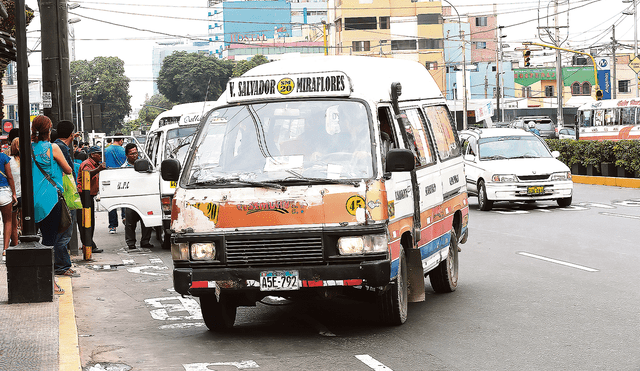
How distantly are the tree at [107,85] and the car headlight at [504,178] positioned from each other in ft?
335

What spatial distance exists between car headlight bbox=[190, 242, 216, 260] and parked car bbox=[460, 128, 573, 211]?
42.6ft

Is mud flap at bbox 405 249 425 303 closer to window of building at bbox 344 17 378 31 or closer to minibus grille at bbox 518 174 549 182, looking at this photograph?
minibus grille at bbox 518 174 549 182

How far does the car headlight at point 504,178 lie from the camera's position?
1925cm

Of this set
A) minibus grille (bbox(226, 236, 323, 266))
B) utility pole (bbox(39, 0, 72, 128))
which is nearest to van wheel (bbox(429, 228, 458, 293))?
minibus grille (bbox(226, 236, 323, 266))

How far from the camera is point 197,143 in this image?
7.84 metres

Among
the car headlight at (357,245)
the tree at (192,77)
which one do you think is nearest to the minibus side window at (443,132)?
the car headlight at (357,245)

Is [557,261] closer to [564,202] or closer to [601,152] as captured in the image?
[564,202]

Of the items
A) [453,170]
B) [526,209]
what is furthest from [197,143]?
[526,209]

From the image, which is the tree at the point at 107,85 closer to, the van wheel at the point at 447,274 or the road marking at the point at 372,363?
the van wheel at the point at 447,274

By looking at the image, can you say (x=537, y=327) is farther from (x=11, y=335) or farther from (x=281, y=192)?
(x=11, y=335)

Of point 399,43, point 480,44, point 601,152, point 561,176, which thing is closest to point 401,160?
point 561,176

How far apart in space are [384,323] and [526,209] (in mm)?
12915

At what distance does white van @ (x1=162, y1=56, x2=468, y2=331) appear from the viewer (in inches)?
276

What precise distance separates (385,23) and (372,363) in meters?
84.5
